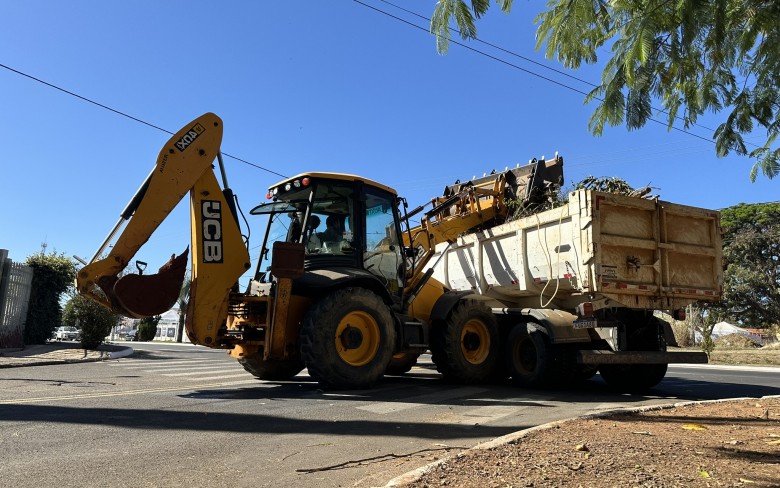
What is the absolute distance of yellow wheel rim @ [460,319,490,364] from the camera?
360 inches

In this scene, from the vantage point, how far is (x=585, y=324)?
803cm

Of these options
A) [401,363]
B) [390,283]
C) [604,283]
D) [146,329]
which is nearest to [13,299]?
[401,363]

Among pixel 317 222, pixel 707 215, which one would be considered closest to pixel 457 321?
pixel 317 222

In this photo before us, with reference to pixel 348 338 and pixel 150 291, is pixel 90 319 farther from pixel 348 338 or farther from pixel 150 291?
pixel 348 338

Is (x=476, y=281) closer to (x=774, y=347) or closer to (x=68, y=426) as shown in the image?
(x=68, y=426)

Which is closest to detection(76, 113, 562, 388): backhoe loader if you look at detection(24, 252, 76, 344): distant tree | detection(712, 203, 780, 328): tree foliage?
detection(24, 252, 76, 344): distant tree

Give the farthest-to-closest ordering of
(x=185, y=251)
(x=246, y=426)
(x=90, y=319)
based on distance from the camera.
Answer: (x=90, y=319), (x=185, y=251), (x=246, y=426)

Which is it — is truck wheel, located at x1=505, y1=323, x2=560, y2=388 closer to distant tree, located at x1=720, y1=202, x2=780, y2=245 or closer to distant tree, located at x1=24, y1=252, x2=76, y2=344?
distant tree, located at x1=24, y1=252, x2=76, y2=344

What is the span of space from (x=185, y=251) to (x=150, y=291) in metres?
0.66

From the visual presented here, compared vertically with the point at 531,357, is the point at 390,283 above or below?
above

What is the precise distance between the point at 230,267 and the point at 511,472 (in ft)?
16.3

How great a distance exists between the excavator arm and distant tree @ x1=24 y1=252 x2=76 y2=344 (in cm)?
1137

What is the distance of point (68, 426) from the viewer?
16.3 feet

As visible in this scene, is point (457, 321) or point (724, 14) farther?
point (457, 321)
